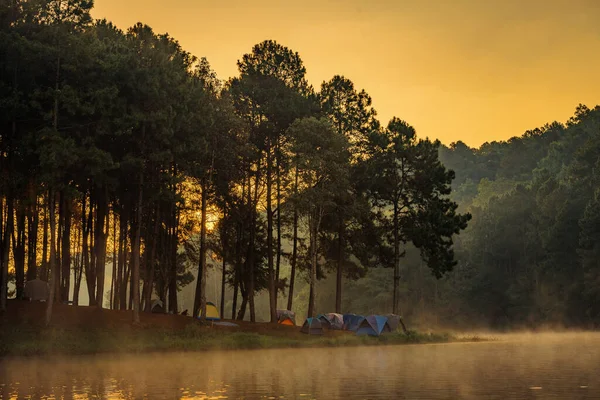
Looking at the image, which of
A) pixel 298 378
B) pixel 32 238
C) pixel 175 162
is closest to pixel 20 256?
pixel 32 238

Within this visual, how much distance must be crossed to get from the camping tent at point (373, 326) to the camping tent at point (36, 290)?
93.7ft

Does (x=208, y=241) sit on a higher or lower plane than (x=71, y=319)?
higher

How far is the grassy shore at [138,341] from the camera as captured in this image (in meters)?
43.7

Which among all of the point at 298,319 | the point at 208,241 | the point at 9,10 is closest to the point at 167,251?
the point at 208,241

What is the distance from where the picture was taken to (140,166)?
5219cm

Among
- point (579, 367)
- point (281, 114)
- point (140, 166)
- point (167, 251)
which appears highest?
point (281, 114)

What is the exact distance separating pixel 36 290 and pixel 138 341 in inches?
468

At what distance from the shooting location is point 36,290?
56.0m

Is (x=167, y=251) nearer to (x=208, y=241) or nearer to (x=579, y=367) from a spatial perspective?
(x=208, y=241)

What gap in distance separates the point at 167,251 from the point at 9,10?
92.4 feet

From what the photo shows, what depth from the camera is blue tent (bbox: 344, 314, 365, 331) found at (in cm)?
7194

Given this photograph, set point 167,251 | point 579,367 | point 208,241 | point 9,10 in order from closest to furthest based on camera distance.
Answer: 1. point 579,367
2. point 9,10
3. point 167,251
4. point 208,241

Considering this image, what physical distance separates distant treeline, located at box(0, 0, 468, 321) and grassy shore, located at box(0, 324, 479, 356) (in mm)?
2994

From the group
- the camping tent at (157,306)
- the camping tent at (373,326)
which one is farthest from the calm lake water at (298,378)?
the camping tent at (157,306)
